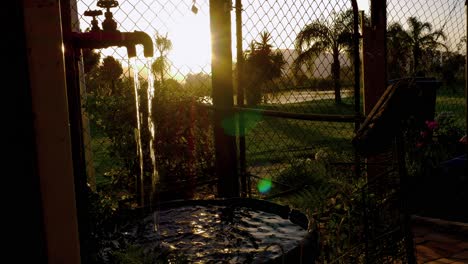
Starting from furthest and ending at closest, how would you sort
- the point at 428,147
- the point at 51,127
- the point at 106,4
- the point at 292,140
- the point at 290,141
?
the point at 292,140 < the point at 290,141 < the point at 428,147 < the point at 106,4 < the point at 51,127

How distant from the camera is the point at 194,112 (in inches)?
218

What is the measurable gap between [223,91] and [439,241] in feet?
7.65

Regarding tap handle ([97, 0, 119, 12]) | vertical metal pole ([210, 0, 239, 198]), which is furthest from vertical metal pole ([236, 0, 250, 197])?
tap handle ([97, 0, 119, 12])

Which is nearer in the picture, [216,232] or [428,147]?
[216,232]

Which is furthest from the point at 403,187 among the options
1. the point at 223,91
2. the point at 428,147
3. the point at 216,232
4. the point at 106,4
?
the point at 428,147

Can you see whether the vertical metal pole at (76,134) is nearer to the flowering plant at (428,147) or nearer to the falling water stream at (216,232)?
the falling water stream at (216,232)

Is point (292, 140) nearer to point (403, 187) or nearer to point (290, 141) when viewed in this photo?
point (290, 141)

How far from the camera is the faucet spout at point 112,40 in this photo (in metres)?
1.95

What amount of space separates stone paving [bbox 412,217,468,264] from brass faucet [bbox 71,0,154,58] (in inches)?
107

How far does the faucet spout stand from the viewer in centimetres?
195

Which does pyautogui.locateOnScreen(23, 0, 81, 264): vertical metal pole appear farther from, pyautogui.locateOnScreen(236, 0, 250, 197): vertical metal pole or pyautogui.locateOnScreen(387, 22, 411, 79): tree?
pyautogui.locateOnScreen(387, 22, 411, 79): tree

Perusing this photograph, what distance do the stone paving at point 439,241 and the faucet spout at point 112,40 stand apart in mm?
2703

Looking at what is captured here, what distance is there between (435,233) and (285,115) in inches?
76.1

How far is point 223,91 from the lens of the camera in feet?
12.4
